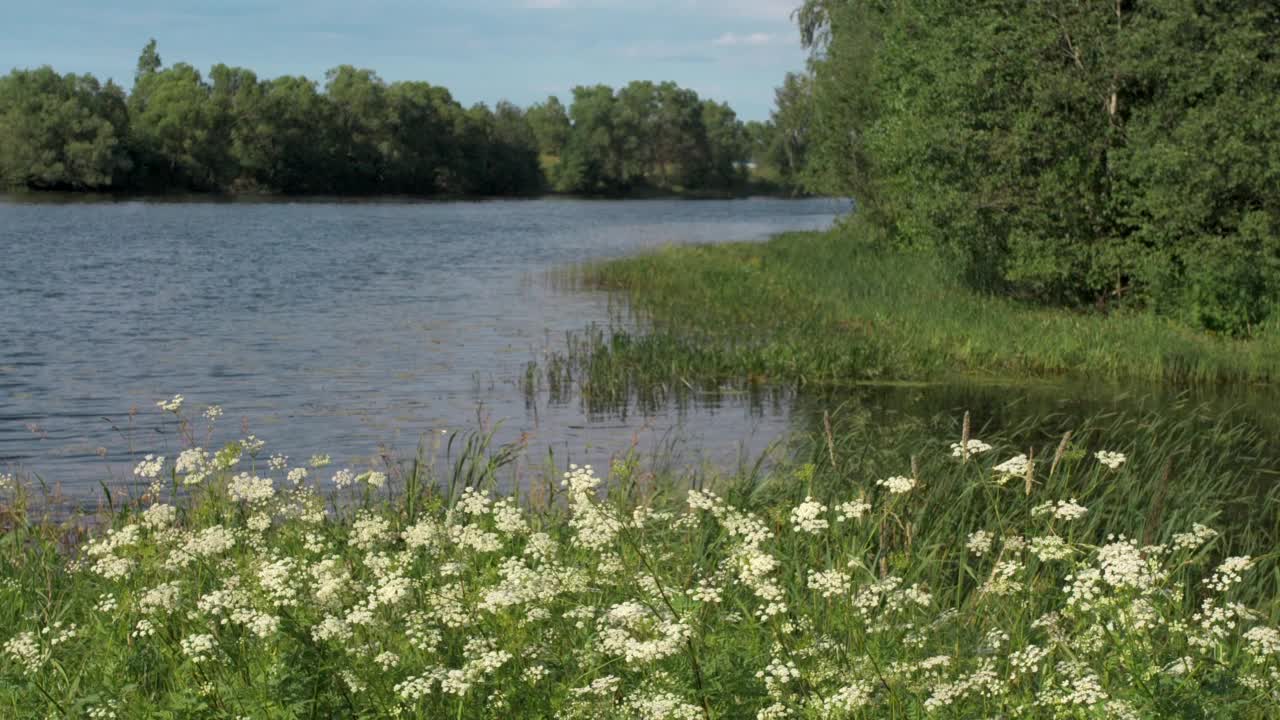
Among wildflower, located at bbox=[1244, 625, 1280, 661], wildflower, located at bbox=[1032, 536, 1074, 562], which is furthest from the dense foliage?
wildflower, located at bbox=[1244, 625, 1280, 661]

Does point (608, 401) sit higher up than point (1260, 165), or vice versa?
point (1260, 165)

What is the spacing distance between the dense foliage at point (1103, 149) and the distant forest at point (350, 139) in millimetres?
70297

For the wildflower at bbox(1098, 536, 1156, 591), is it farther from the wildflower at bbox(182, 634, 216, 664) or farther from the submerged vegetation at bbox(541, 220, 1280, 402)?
the submerged vegetation at bbox(541, 220, 1280, 402)

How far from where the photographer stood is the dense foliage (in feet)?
71.5

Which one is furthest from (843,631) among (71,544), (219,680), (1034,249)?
(1034,249)

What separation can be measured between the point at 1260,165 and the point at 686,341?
1047 centimetres

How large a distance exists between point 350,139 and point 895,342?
126 m

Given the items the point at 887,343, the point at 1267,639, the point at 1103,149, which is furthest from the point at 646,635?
the point at 1103,149

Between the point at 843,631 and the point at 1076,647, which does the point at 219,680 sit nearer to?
the point at 843,631

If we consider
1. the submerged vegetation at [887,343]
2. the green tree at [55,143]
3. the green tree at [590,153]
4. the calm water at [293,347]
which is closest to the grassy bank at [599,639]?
the calm water at [293,347]

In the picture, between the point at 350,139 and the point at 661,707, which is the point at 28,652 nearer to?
the point at 661,707

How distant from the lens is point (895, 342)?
2172 centimetres

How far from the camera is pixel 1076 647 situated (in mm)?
4711

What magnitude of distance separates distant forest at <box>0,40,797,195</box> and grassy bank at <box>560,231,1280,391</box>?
70438mm
